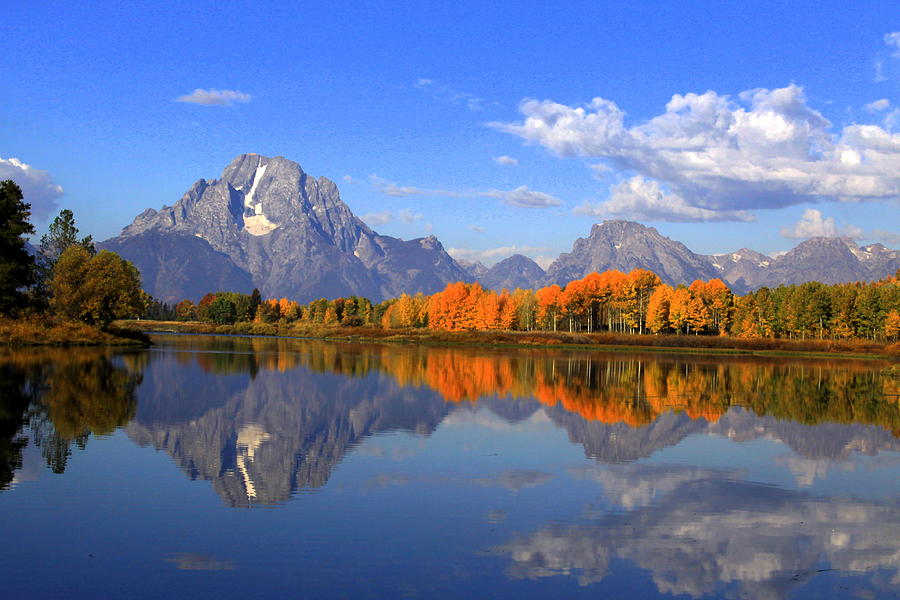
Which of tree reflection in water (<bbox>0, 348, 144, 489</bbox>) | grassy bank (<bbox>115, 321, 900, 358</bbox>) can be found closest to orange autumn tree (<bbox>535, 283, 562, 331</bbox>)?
grassy bank (<bbox>115, 321, 900, 358</bbox>)

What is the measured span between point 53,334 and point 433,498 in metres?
72.3

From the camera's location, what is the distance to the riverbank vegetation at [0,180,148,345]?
73.4 m

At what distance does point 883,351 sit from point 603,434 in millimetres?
105506

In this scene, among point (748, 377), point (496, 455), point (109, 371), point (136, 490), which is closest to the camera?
point (136, 490)

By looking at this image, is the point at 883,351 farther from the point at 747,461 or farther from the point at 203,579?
the point at 203,579

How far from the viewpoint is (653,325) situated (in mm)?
157250

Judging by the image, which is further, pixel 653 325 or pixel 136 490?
pixel 653 325

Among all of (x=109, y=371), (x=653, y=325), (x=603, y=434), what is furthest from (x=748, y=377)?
(x=653, y=325)

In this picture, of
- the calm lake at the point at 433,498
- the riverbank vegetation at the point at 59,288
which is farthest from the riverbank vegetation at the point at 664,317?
the calm lake at the point at 433,498

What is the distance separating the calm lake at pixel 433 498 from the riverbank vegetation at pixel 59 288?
Result: 4131cm

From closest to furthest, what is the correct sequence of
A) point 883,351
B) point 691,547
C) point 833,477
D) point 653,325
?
point 691,547, point 833,477, point 883,351, point 653,325

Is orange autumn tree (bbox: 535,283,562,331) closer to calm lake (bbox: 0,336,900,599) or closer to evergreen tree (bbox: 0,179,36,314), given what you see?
evergreen tree (bbox: 0,179,36,314)

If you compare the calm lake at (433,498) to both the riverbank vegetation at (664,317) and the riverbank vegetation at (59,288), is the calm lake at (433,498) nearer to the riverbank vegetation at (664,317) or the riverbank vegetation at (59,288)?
the riverbank vegetation at (59,288)

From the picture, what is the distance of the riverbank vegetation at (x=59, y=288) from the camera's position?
73375 millimetres
